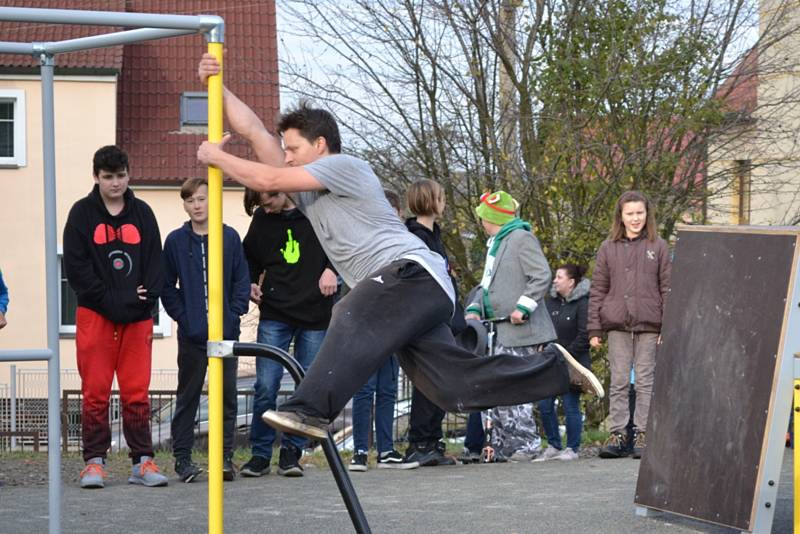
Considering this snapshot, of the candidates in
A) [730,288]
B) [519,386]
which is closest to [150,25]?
[519,386]

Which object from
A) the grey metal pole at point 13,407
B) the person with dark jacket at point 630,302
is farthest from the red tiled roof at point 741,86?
the grey metal pole at point 13,407

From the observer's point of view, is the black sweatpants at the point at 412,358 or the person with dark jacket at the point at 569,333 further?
the person with dark jacket at the point at 569,333

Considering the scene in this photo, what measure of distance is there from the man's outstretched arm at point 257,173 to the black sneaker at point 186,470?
3.22m

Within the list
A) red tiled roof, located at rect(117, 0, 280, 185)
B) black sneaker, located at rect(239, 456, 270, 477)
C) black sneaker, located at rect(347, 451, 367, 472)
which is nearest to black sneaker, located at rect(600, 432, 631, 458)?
black sneaker, located at rect(347, 451, 367, 472)

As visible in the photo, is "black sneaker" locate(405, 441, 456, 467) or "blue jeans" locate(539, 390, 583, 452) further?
"blue jeans" locate(539, 390, 583, 452)

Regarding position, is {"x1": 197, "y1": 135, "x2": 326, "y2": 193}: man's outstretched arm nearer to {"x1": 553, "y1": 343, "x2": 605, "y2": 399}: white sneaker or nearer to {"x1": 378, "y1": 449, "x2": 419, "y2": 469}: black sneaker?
{"x1": 553, "y1": 343, "x2": 605, "y2": 399}: white sneaker

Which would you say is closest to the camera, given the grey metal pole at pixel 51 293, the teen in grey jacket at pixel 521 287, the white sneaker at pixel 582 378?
the grey metal pole at pixel 51 293

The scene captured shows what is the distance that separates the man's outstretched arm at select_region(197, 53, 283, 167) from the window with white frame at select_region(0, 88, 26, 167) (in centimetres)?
1653

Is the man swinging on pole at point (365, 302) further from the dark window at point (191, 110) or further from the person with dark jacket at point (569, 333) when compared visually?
the dark window at point (191, 110)

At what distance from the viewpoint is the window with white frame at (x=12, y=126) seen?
21688mm

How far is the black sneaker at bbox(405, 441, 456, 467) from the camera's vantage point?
9.12 m

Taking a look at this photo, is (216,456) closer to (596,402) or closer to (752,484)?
(752,484)

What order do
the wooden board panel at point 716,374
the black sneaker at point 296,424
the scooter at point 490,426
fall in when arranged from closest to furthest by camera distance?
the black sneaker at point 296,424 < the wooden board panel at point 716,374 < the scooter at point 490,426

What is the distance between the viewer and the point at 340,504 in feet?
24.0
